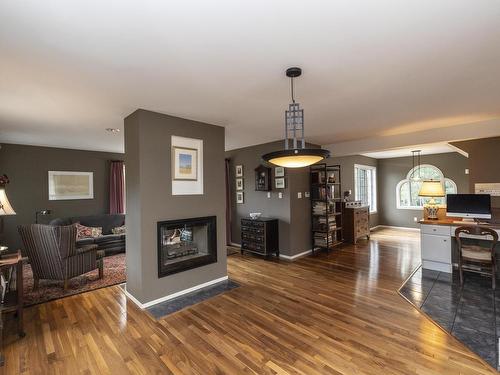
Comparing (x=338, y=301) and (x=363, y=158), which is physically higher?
(x=363, y=158)

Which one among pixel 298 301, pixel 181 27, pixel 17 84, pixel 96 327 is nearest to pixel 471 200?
pixel 298 301

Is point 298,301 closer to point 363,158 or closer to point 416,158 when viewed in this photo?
point 363,158

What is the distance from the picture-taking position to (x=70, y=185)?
569 centimetres

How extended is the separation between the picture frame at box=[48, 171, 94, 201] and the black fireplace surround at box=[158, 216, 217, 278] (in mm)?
3643

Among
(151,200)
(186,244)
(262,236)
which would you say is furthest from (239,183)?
(151,200)

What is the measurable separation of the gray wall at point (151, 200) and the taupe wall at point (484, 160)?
4.56 meters

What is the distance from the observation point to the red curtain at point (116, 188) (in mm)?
6137

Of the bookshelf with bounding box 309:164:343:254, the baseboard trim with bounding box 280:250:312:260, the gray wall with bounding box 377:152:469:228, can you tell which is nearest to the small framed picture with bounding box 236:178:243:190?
the bookshelf with bounding box 309:164:343:254

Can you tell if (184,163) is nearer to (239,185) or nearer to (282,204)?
(282,204)

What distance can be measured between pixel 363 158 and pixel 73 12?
25.5 feet

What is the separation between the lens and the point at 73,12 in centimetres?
138

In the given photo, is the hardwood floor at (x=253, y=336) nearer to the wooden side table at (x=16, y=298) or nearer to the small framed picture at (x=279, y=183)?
the wooden side table at (x=16, y=298)

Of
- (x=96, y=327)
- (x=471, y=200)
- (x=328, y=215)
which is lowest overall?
(x=96, y=327)

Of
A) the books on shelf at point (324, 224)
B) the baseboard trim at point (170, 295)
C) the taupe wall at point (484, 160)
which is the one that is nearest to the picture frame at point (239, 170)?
the books on shelf at point (324, 224)
